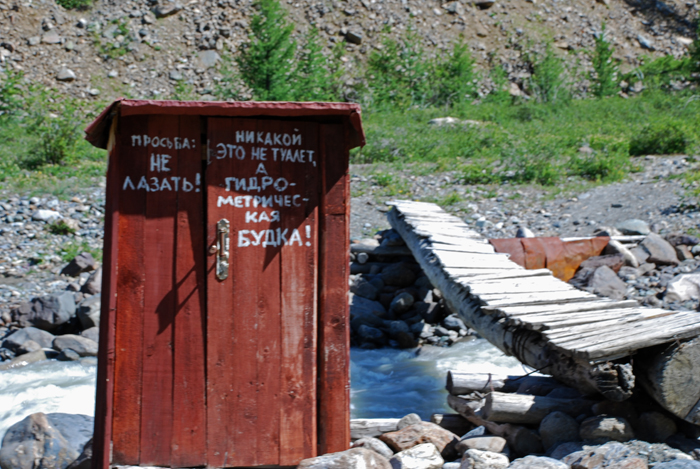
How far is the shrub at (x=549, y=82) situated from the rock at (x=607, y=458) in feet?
60.6

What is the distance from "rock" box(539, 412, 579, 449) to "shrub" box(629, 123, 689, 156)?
36.5 feet

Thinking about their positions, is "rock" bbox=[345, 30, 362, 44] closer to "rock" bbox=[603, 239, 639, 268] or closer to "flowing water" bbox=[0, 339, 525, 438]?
"rock" bbox=[603, 239, 639, 268]

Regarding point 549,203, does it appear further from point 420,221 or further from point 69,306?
point 69,306

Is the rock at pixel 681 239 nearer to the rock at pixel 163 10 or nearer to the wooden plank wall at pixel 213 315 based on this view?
the wooden plank wall at pixel 213 315

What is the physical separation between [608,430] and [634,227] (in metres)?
6.21

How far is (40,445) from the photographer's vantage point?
12.6 feet

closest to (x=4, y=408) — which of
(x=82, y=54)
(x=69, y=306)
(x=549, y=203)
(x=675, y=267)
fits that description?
(x=69, y=306)

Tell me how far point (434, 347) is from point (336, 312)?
3906mm

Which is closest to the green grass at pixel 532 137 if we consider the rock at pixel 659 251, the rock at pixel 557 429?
the rock at pixel 659 251

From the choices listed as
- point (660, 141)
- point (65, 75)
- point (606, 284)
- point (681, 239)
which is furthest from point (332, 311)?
point (65, 75)

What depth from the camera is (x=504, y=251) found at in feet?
24.8

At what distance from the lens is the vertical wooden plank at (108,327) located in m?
3.16

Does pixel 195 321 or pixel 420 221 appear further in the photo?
pixel 420 221

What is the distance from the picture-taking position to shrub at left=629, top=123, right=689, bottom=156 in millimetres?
12938
